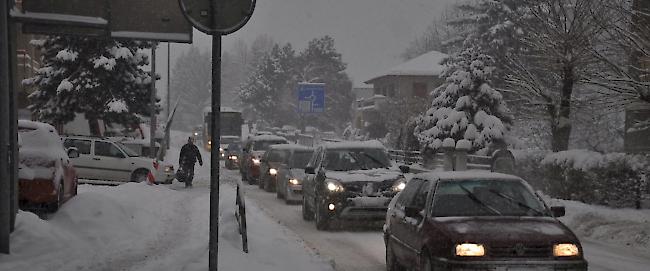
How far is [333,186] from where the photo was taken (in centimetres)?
1387

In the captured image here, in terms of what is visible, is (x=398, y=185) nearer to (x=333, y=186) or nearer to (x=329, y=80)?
(x=333, y=186)

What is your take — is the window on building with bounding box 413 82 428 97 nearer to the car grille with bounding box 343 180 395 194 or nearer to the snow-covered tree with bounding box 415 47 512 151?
the snow-covered tree with bounding box 415 47 512 151

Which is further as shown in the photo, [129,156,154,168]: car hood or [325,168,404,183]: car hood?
[129,156,154,168]: car hood

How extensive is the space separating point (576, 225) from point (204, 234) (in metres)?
7.75

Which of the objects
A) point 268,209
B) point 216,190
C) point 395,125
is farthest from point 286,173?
point 395,125

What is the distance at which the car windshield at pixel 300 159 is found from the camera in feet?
68.6

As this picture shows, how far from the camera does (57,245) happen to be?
9312mm

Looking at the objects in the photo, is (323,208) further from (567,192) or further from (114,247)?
(567,192)

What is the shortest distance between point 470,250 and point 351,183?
669 cm

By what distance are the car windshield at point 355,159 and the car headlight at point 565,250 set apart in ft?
26.5

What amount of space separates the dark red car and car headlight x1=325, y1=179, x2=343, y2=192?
13.9 ft

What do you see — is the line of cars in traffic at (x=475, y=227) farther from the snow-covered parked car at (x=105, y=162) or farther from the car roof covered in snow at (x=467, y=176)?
the snow-covered parked car at (x=105, y=162)

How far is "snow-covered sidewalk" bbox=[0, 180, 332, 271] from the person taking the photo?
8.73m

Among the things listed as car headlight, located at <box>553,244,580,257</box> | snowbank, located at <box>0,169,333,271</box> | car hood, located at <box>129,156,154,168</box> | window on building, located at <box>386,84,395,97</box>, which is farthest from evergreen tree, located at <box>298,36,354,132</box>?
car headlight, located at <box>553,244,580,257</box>
